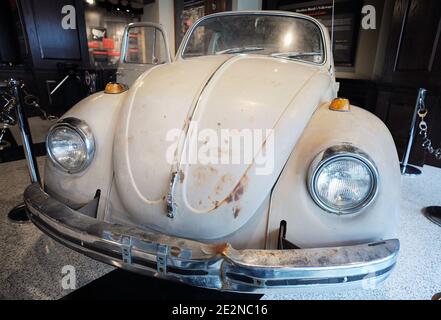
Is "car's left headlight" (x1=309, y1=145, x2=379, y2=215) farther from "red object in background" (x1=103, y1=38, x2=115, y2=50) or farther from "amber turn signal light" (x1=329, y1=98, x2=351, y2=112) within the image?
"red object in background" (x1=103, y1=38, x2=115, y2=50)

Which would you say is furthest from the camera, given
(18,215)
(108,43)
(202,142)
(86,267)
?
(108,43)

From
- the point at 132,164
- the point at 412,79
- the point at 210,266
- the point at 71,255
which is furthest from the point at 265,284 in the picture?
the point at 412,79

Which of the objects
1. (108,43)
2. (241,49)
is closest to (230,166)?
(241,49)

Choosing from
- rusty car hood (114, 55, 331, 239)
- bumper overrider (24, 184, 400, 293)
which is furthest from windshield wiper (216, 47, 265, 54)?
bumper overrider (24, 184, 400, 293)

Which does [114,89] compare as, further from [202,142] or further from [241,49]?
[241,49]

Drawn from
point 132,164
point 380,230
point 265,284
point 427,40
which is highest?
point 427,40

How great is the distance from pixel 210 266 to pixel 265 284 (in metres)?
0.19

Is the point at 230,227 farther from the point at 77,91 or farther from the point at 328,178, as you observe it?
the point at 77,91

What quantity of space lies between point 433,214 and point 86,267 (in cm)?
272

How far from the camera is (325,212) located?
38.9 inches

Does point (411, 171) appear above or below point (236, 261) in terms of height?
below

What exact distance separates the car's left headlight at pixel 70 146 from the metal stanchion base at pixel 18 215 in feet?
3.85

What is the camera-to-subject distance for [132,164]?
116 centimetres

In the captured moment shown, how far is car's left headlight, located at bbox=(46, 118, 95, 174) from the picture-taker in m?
1.23
